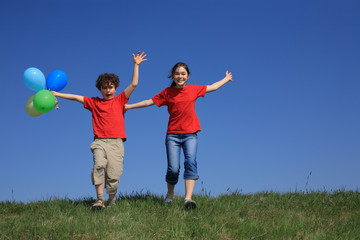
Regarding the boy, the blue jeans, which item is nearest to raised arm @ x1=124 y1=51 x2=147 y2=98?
the boy

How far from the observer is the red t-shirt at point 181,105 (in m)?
6.41

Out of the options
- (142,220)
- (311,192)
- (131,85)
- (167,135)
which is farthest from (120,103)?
(311,192)

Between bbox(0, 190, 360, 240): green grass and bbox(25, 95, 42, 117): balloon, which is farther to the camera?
bbox(25, 95, 42, 117): balloon

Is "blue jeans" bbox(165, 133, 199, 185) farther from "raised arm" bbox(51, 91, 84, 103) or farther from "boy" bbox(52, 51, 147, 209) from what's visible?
"raised arm" bbox(51, 91, 84, 103)

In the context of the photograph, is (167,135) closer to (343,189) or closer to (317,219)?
(317,219)

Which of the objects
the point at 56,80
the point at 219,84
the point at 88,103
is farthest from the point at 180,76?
the point at 56,80

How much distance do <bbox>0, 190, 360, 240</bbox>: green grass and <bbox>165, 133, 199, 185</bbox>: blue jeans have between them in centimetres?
54

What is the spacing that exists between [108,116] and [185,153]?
1.51 metres

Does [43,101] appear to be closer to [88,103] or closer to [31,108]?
[31,108]

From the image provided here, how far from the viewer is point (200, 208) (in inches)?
241

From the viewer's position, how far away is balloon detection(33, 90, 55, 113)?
650 cm

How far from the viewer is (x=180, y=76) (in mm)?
6578

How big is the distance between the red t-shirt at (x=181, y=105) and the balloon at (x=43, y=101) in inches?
72.6

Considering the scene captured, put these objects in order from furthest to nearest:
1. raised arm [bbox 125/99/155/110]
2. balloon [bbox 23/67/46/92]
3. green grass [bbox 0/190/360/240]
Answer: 1. balloon [bbox 23/67/46/92]
2. raised arm [bbox 125/99/155/110]
3. green grass [bbox 0/190/360/240]
